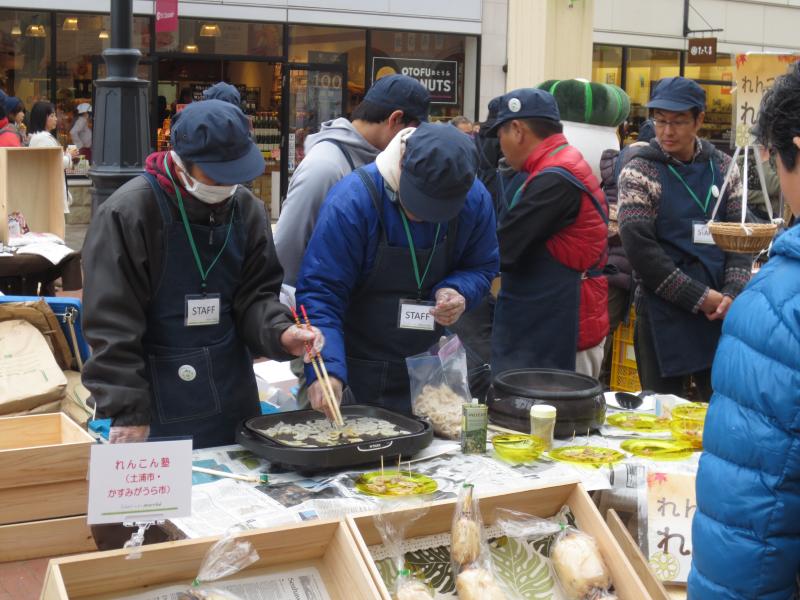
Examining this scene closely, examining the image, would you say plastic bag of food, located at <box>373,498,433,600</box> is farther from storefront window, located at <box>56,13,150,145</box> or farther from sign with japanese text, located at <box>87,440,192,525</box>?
storefront window, located at <box>56,13,150,145</box>

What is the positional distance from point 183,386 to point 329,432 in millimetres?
471

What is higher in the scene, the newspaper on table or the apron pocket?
the apron pocket

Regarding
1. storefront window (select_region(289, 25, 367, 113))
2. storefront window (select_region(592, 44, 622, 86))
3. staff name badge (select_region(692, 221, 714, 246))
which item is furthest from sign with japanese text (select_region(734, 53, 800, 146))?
storefront window (select_region(592, 44, 622, 86))

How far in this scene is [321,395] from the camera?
10.2ft

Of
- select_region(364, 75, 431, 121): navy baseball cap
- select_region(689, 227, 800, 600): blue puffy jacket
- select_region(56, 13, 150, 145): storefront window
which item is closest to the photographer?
select_region(689, 227, 800, 600): blue puffy jacket

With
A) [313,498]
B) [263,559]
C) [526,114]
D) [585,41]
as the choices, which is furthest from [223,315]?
[585,41]

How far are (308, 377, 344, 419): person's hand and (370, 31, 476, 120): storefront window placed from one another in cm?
1348

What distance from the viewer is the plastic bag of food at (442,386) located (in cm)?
328

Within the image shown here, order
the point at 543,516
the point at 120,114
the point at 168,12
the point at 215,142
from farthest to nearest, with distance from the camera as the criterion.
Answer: the point at 168,12 → the point at 120,114 → the point at 215,142 → the point at 543,516

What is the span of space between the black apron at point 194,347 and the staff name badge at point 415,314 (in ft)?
1.82

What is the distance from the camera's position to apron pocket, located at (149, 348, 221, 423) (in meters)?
3.13

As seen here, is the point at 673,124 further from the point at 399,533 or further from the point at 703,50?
the point at 703,50

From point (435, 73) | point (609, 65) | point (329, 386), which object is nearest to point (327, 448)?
point (329, 386)

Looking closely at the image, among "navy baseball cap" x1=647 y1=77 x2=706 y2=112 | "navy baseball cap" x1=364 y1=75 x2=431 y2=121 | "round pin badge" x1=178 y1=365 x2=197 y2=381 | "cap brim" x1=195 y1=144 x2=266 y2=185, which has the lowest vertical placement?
"round pin badge" x1=178 y1=365 x2=197 y2=381
